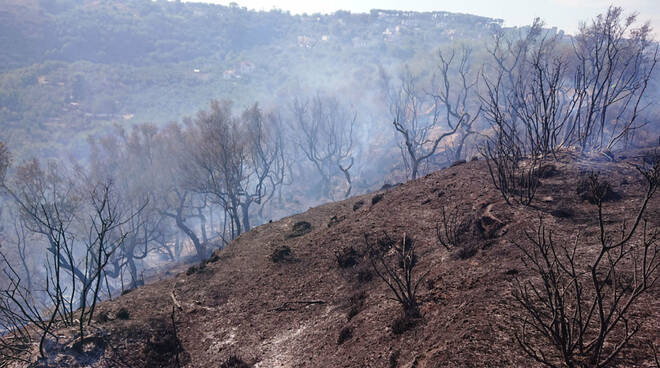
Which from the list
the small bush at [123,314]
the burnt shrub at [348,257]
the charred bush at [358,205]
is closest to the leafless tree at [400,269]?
the burnt shrub at [348,257]

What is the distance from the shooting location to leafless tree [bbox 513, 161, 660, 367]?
15.4 feet

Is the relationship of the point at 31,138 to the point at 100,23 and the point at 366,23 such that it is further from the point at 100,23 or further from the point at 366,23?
the point at 366,23

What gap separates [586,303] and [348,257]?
29.4 feet

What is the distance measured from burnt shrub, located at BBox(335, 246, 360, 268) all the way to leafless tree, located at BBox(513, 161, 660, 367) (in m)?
6.84

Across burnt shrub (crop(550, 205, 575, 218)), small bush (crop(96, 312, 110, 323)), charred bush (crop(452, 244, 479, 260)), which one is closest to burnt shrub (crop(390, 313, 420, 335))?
charred bush (crop(452, 244, 479, 260))

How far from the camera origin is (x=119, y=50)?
4852 inches

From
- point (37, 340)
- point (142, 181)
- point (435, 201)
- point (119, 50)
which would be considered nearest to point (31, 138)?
point (142, 181)

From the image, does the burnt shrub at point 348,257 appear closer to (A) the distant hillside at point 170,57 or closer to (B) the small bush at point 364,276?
(B) the small bush at point 364,276

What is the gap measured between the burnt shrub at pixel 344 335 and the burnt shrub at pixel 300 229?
35.5ft

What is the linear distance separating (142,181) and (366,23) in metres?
153

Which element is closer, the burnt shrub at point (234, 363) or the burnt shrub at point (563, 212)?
the burnt shrub at point (234, 363)

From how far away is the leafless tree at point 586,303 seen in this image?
184 inches

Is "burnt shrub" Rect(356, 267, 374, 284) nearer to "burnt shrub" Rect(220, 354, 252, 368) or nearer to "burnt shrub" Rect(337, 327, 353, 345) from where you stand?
"burnt shrub" Rect(337, 327, 353, 345)

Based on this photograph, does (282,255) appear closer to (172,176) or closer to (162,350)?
(162,350)
